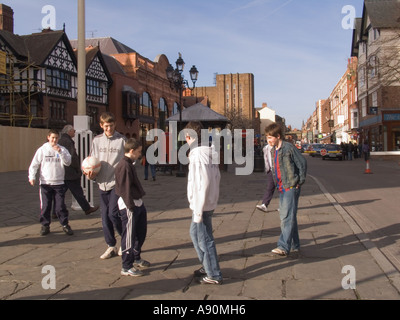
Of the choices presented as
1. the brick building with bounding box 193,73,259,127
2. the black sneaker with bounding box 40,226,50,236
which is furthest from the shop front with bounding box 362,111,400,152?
the brick building with bounding box 193,73,259,127

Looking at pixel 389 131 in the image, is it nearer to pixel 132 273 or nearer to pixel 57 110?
pixel 57 110

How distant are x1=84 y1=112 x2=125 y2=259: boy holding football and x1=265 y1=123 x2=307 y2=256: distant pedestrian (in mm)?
1991

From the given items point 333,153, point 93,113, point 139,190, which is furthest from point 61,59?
point 139,190

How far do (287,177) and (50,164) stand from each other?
Result: 3.70 meters

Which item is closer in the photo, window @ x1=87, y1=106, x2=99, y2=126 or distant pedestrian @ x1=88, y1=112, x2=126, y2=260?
distant pedestrian @ x1=88, y1=112, x2=126, y2=260

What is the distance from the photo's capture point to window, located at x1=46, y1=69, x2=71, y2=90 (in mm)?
28281

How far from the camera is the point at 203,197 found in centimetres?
392

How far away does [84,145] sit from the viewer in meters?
8.65

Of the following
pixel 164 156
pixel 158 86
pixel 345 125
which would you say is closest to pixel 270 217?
pixel 164 156

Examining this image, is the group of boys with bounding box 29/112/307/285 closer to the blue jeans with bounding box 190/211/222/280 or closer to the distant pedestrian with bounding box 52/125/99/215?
the blue jeans with bounding box 190/211/222/280

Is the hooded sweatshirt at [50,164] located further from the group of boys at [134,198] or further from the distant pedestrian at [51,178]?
the group of boys at [134,198]

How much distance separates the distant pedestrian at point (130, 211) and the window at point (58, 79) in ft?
84.8
